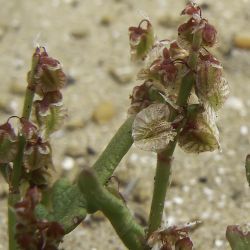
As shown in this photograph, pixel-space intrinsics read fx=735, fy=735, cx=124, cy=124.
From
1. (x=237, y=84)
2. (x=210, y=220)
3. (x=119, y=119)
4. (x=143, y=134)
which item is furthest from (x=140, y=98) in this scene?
(x=237, y=84)

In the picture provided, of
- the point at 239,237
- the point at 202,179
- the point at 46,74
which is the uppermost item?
the point at 202,179

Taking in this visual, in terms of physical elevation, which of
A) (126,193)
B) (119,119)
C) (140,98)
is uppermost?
(119,119)

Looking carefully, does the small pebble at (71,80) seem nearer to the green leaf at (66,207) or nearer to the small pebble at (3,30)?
the small pebble at (3,30)

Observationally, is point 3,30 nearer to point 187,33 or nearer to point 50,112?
point 50,112

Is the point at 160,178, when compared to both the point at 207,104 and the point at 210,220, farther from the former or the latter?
the point at 210,220

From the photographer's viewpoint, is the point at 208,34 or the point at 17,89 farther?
the point at 17,89

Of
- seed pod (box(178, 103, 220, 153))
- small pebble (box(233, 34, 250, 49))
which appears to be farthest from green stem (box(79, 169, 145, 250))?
small pebble (box(233, 34, 250, 49))

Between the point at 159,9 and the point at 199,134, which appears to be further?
the point at 159,9

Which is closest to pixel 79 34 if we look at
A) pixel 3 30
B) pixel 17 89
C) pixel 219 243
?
pixel 3 30
